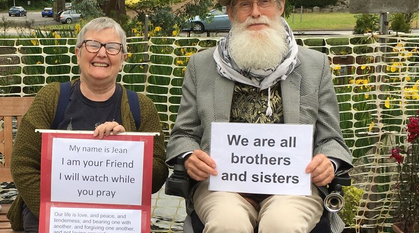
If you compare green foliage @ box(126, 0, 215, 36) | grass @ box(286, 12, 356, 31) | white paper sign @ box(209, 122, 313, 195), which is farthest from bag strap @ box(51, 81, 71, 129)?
grass @ box(286, 12, 356, 31)

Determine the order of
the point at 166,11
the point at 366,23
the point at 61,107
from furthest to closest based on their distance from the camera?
the point at 366,23 < the point at 166,11 < the point at 61,107

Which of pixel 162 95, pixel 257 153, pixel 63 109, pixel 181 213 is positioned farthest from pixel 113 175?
pixel 181 213

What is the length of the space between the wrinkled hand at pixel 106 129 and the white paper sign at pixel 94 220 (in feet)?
1.22

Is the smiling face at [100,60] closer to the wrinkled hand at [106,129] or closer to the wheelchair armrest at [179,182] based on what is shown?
the wrinkled hand at [106,129]

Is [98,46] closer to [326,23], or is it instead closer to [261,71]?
[261,71]

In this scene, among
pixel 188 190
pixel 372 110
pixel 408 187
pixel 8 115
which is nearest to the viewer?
pixel 188 190

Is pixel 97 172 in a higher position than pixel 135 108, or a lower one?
lower

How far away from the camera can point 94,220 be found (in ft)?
10.4

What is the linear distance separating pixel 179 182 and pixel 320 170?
2.24 feet

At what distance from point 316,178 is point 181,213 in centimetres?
258

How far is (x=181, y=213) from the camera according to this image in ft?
18.1

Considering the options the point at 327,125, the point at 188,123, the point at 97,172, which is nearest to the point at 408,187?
the point at 327,125

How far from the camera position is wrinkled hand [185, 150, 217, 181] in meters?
3.11

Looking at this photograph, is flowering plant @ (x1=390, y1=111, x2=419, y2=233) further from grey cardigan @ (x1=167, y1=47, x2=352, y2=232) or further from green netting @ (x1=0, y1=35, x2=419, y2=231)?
grey cardigan @ (x1=167, y1=47, x2=352, y2=232)
